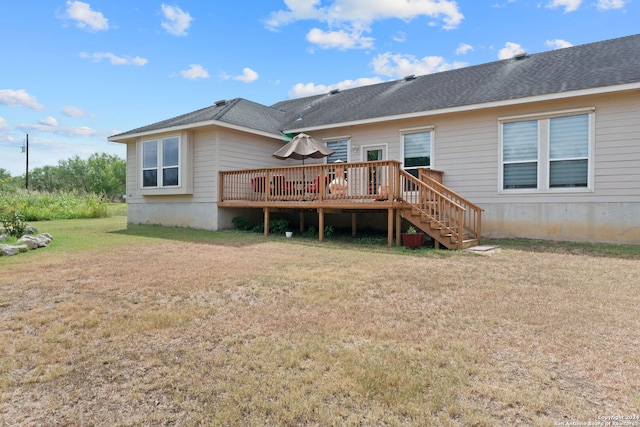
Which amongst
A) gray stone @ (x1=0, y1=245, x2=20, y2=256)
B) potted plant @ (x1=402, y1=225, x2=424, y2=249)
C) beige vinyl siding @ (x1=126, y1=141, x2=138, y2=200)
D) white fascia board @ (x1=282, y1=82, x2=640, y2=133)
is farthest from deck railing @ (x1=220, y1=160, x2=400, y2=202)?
gray stone @ (x1=0, y1=245, x2=20, y2=256)

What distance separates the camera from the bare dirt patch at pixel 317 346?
2.21m

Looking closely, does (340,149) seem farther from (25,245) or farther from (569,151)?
(25,245)

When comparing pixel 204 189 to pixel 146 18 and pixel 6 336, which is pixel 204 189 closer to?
pixel 146 18

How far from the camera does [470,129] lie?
392 inches

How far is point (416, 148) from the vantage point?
425 inches

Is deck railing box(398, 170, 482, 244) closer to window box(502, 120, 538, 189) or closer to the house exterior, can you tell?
window box(502, 120, 538, 189)

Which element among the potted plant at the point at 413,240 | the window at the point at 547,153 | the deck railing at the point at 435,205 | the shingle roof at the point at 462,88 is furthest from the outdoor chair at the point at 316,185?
the window at the point at 547,153

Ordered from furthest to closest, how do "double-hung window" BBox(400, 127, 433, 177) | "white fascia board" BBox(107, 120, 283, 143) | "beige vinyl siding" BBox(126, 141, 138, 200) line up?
"beige vinyl siding" BBox(126, 141, 138, 200), "white fascia board" BBox(107, 120, 283, 143), "double-hung window" BBox(400, 127, 433, 177)

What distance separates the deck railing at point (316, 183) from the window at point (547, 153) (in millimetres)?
3228

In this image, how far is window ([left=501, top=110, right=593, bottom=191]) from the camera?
28.4 ft

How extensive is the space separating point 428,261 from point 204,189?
7.82 meters

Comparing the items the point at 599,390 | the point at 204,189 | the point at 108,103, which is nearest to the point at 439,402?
the point at 599,390

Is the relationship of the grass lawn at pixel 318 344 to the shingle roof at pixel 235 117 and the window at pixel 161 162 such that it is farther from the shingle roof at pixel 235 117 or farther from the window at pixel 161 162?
the shingle roof at pixel 235 117

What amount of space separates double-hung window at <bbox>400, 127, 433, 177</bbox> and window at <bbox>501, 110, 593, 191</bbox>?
1.95 m
